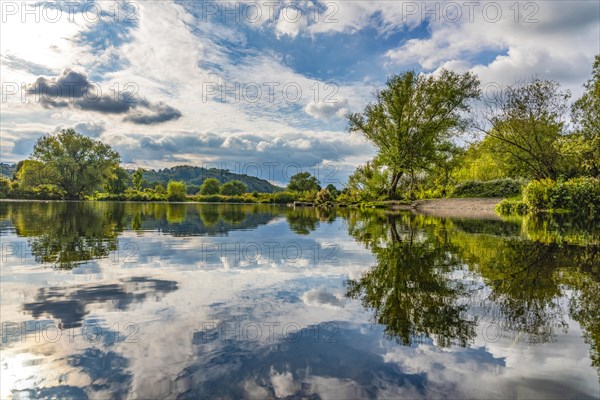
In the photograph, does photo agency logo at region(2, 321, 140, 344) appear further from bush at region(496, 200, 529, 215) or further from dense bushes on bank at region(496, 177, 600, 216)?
bush at region(496, 200, 529, 215)

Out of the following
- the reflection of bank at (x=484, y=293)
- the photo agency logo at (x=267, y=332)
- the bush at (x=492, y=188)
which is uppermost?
the bush at (x=492, y=188)

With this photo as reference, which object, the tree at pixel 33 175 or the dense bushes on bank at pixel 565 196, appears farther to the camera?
the tree at pixel 33 175

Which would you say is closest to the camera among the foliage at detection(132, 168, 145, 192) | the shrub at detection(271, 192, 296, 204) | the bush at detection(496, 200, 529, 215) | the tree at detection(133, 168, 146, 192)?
the bush at detection(496, 200, 529, 215)

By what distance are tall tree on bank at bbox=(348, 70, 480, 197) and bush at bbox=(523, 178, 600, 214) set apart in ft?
48.4

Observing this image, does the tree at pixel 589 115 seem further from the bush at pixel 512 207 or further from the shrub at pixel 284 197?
the shrub at pixel 284 197

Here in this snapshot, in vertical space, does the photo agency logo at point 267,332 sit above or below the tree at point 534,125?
→ below

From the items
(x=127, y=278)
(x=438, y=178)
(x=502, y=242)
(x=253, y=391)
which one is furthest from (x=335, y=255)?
(x=438, y=178)

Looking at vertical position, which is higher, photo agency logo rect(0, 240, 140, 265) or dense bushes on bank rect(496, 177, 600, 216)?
dense bushes on bank rect(496, 177, 600, 216)

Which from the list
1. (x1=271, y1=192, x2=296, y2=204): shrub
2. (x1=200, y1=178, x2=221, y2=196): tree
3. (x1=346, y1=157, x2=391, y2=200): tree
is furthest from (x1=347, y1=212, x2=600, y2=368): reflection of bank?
(x1=200, y1=178, x2=221, y2=196): tree

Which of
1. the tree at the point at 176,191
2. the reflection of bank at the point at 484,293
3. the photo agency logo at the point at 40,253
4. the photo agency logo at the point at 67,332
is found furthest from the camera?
the tree at the point at 176,191

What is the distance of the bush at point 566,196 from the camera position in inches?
830

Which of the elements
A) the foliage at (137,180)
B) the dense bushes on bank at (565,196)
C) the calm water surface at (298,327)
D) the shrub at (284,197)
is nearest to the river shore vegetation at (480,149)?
the dense bushes on bank at (565,196)

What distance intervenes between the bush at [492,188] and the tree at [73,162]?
5538cm

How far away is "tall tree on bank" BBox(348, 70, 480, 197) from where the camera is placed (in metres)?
35.8
